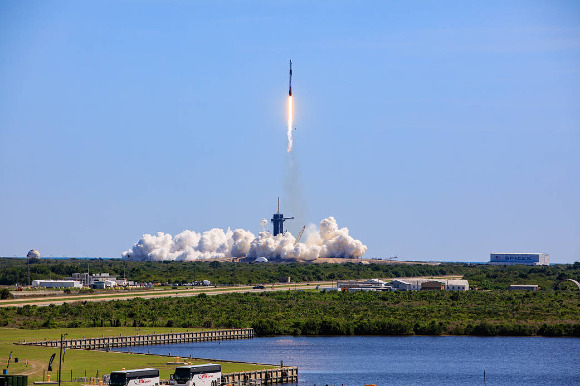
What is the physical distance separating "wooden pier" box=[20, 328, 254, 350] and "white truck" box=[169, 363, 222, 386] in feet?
76.2

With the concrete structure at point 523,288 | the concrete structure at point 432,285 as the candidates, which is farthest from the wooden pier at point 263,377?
the concrete structure at point 523,288

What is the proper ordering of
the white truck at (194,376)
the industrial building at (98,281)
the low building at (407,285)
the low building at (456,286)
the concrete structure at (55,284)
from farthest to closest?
the industrial building at (98,281) → the low building at (407,285) → the concrete structure at (55,284) → the low building at (456,286) → the white truck at (194,376)

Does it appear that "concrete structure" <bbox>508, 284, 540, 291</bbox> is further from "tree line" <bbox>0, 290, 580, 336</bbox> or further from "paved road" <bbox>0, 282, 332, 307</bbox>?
"paved road" <bbox>0, 282, 332, 307</bbox>

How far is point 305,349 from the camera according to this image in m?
89.9

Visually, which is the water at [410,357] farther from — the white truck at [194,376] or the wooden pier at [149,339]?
the white truck at [194,376]

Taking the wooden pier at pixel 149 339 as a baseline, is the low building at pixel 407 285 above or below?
above

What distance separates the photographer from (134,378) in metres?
56.6

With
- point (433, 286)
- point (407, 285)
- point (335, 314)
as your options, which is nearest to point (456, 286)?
point (433, 286)

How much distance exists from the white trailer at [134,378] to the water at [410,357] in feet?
48.1

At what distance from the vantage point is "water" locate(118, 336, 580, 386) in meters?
72.8

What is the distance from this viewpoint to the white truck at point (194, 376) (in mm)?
58625

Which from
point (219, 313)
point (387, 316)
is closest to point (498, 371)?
point (387, 316)

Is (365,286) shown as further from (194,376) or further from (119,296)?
(194,376)

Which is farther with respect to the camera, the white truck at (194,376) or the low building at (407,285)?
the low building at (407,285)
